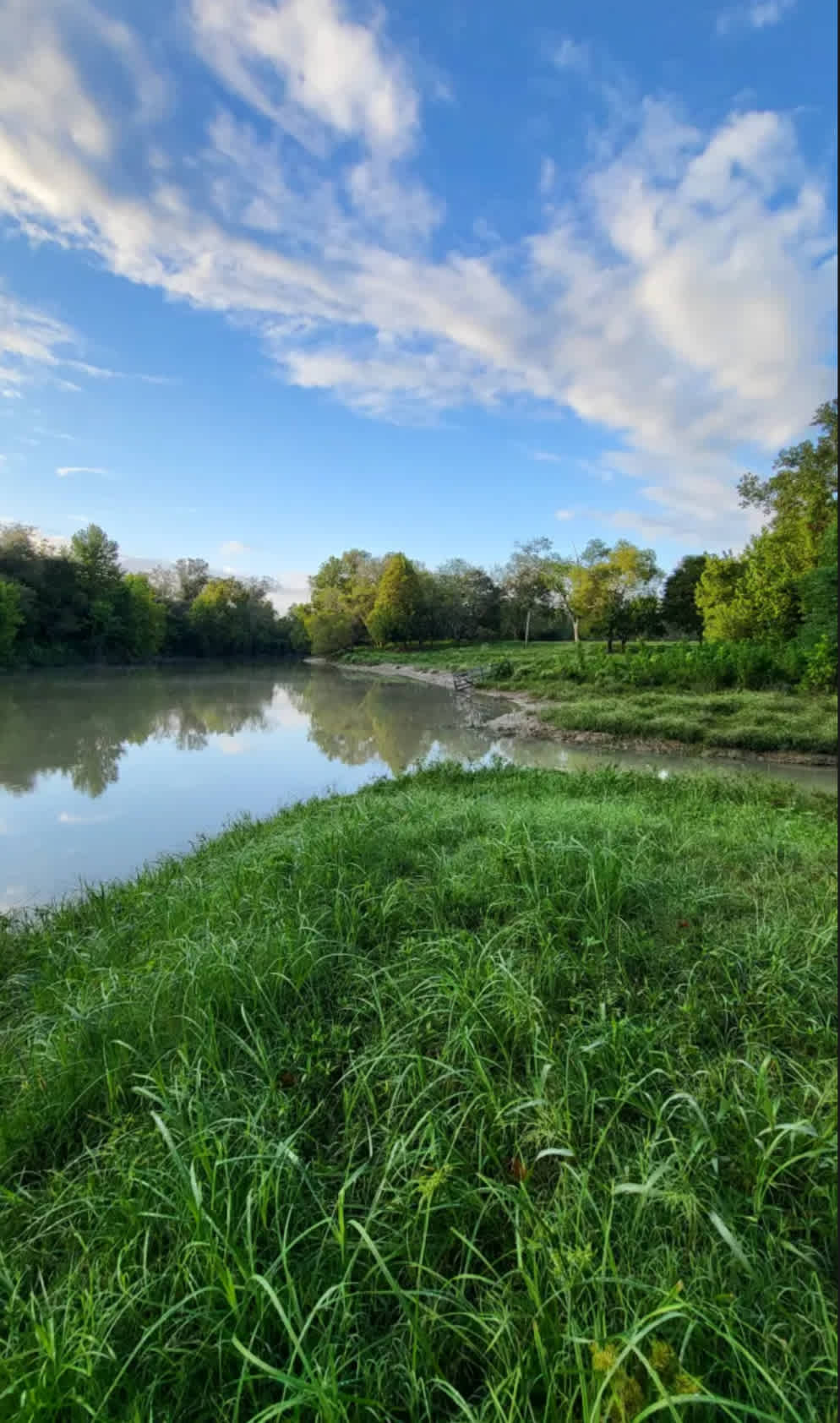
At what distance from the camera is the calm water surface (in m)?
6.34

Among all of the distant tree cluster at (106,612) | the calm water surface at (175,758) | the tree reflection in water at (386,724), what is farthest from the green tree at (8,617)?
the tree reflection in water at (386,724)

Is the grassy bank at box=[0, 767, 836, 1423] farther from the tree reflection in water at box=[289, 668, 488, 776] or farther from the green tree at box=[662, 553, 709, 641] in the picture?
the tree reflection in water at box=[289, 668, 488, 776]

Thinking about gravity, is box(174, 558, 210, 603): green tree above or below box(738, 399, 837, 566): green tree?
above

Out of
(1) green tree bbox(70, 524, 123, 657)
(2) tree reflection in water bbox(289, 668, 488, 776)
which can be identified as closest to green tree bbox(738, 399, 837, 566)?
(2) tree reflection in water bbox(289, 668, 488, 776)

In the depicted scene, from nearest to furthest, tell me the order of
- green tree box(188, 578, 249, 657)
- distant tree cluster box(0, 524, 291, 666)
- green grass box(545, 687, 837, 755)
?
1. green grass box(545, 687, 837, 755)
2. distant tree cluster box(0, 524, 291, 666)
3. green tree box(188, 578, 249, 657)

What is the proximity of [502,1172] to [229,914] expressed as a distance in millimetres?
1836

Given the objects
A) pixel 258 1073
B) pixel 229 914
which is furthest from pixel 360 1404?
pixel 229 914

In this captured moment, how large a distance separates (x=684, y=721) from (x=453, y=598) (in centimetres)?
3511

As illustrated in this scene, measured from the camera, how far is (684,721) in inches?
349

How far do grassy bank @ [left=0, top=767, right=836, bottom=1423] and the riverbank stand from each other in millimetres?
722

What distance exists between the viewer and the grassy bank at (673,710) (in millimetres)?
2021

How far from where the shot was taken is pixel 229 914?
2.94 meters

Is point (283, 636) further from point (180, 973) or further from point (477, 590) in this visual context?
point (180, 973)

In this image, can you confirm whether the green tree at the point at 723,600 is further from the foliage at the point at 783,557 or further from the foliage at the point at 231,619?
the foliage at the point at 231,619
